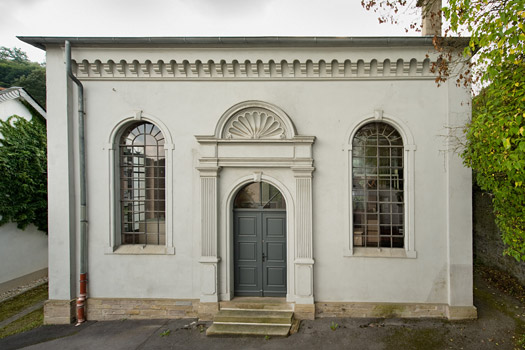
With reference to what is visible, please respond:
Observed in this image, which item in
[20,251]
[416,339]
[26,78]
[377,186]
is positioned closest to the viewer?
[416,339]

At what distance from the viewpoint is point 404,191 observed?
20.2ft

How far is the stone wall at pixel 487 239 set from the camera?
26.6 ft

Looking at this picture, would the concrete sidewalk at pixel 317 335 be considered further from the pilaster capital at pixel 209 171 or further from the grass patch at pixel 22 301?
the pilaster capital at pixel 209 171

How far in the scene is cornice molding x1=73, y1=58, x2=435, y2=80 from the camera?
19.8ft

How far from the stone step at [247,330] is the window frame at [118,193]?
2.03 m

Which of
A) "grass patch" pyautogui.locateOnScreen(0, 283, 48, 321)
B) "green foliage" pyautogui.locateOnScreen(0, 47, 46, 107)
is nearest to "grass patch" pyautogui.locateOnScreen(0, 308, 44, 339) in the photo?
"grass patch" pyautogui.locateOnScreen(0, 283, 48, 321)

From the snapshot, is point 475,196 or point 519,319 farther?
point 475,196

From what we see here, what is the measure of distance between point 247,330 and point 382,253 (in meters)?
3.59

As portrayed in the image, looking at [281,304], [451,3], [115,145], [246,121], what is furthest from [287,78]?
[281,304]

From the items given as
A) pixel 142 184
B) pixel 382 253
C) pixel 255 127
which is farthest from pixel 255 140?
pixel 382 253

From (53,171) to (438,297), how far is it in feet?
31.9

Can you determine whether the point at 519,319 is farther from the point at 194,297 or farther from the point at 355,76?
the point at 194,297

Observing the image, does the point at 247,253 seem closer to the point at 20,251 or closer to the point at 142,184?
the point at 142,184

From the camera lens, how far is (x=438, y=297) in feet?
19.6
